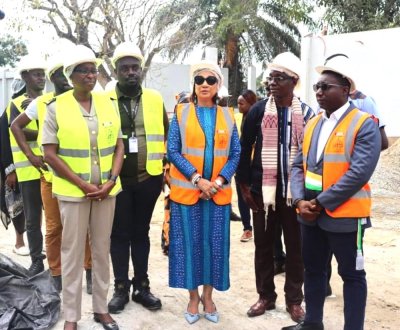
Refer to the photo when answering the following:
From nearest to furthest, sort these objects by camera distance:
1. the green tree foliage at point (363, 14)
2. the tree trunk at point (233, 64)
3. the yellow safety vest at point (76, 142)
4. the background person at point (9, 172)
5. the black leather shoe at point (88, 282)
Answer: the yellow safety vest at point (76, 142) → the black leather shoe at point (88, 282) → the background person at point (9, 172) → the green tree foliage at point (363, 14) → the tree trunk at point (233, 64)

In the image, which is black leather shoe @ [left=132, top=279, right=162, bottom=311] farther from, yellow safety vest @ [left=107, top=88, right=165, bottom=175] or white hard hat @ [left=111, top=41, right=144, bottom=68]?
white hard hat @ [left=111, top=41, right=144, bottom=68]

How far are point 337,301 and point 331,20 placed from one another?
546 inches

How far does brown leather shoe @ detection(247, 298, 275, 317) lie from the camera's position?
13.2ft

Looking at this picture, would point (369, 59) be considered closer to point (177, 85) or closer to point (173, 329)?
point (177, 85)

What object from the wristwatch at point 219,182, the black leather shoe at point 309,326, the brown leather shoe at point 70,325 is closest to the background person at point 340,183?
the black leather shoe at point 309,326

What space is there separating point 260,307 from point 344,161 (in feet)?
5.13

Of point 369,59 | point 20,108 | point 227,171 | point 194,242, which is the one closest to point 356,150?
point 227,171

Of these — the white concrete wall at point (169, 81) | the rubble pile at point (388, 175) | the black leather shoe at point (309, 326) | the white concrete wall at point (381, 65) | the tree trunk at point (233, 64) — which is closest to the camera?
the black leather shoe at point (309, 326)

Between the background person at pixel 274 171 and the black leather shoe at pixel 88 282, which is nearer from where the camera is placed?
the background person at pixel 274 171

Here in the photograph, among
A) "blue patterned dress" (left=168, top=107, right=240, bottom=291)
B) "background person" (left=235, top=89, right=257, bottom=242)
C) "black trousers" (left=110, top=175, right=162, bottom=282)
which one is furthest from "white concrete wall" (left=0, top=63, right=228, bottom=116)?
"blue patterned dress" (left=168, top=107, right=240, bottom=291)

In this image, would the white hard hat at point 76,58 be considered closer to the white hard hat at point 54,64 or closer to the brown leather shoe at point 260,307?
the white hard hat at point 54,64

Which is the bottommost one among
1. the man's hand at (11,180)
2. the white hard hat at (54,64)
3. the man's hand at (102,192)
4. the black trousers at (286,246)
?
the black trousers at (286,246)

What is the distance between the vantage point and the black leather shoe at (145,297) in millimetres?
4098

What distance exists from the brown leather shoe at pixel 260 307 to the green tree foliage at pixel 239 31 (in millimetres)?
15035
